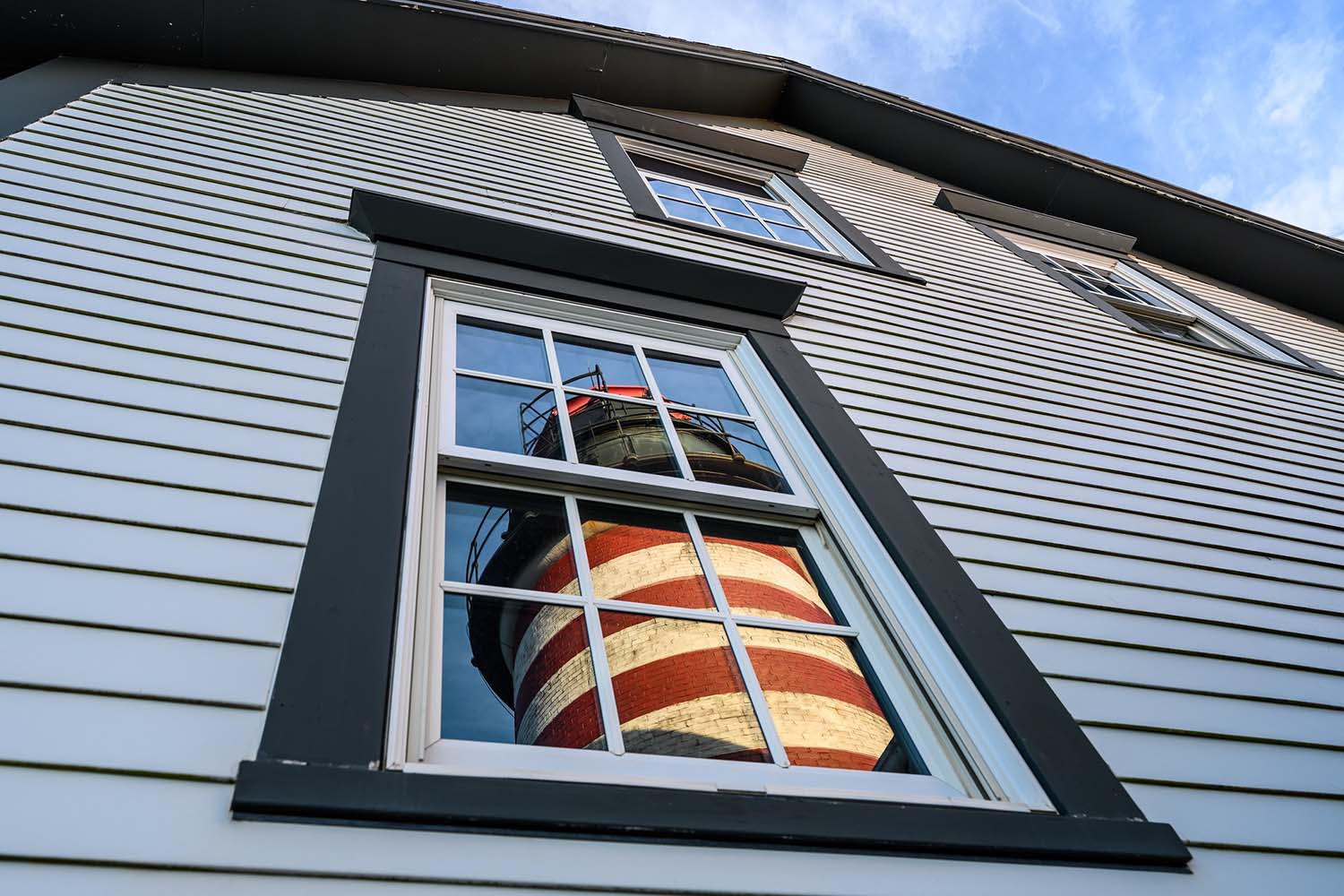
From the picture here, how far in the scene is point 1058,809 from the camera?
82.7 inches

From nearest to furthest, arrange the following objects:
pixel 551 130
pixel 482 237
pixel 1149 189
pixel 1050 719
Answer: pixel 1050 719 < pixel 482 237 < pixel 551 130 < pixel 1149 189

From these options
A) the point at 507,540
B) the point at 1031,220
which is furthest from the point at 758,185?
the point at 507,540

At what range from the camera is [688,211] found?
18.1ft

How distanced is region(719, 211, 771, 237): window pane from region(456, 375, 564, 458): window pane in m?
2.89

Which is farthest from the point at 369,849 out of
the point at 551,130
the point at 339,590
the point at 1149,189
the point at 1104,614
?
the point at 1149,189

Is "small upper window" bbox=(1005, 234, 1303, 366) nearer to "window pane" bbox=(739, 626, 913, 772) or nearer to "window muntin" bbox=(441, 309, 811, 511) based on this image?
"window muntin" bbox=(441, 309, 811, 511)

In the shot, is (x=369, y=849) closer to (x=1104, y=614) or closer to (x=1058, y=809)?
(x=1058, y=809)

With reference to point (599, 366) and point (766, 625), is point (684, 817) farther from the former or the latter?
point (599, 366)

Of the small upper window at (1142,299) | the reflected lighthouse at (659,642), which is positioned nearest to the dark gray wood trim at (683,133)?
the small upper window at (1142,299)

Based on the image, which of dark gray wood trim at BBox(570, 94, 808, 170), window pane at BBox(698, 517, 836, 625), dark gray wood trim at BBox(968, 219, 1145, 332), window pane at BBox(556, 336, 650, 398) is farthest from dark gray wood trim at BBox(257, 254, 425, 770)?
dark gray wood trim at BBox(968, 219, 1145, 332)

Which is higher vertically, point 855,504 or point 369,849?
point 855,504

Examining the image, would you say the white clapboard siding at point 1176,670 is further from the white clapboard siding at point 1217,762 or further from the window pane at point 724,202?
the window pane at point 724,202

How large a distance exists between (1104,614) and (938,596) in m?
0.72

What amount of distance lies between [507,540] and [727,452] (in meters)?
1.03
